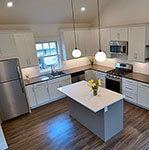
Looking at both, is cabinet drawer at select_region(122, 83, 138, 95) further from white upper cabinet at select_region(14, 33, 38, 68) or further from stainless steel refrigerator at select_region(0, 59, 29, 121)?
stainless steel refrigerator at select_region(0, 59, 29, 121)

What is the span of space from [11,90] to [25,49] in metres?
1.38

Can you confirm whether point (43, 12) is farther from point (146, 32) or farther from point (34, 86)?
point (146, 32)

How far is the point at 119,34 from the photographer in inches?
174

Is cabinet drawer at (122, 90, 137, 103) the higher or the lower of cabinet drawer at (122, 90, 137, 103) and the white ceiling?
the lower

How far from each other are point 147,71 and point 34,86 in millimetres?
3791

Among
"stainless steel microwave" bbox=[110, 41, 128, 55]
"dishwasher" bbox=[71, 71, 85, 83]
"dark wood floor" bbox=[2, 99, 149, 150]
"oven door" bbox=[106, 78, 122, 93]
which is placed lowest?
"dark wood floor" bbox=[2, 99, 149, 150]

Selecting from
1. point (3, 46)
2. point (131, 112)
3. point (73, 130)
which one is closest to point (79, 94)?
point (73, 130)

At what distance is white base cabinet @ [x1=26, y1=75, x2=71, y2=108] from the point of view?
4387mm

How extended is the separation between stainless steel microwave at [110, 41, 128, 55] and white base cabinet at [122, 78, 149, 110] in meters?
0.96

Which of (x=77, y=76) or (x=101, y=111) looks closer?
(x=101, y=111)

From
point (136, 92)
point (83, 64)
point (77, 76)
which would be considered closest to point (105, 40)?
point (83, 64)

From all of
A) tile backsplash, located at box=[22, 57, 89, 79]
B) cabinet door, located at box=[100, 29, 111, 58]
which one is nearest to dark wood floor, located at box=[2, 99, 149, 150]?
tile backsplash, located at box=[22, 57, 89, 79]

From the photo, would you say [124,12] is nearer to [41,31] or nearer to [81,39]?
[81,39]

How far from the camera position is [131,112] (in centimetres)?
392
